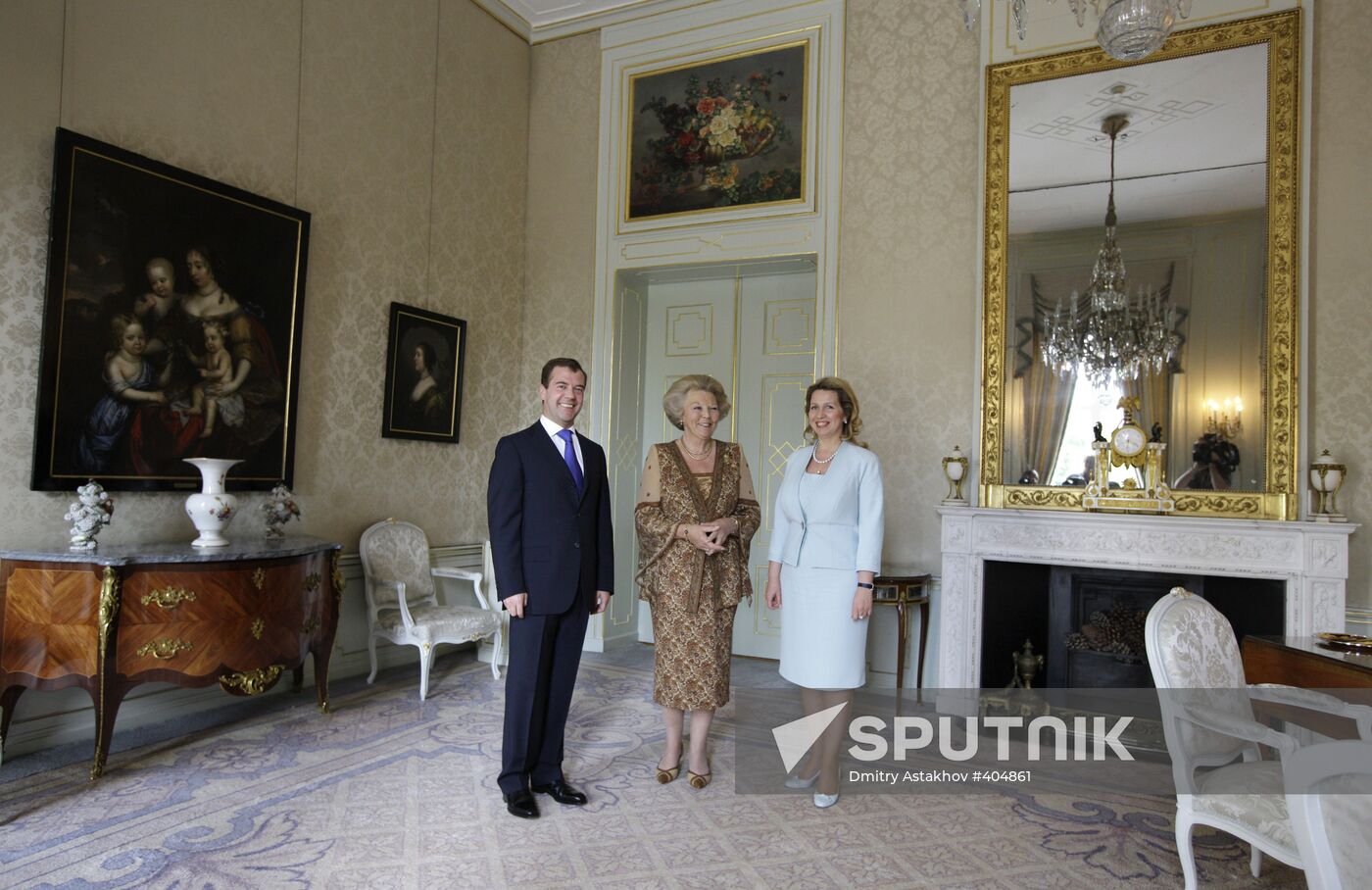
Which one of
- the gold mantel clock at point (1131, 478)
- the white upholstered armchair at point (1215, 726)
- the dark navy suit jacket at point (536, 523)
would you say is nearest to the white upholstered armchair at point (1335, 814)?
the white upholstered armchair at point (1215, 726)

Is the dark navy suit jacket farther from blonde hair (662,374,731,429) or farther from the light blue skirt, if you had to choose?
the light blue skirt

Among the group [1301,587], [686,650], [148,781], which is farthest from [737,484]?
[1301,587]

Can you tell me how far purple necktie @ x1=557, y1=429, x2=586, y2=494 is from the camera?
10.6 feet

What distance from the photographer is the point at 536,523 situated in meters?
3.10

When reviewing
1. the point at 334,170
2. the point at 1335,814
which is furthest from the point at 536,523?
the point at 334,170

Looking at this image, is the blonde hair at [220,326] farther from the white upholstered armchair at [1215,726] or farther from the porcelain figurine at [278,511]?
the white upholstered armchair at [1215,726]

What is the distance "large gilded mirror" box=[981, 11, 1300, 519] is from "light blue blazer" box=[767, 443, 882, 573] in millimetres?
1941

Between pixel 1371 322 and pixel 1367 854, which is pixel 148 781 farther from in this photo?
pixel 1371 322

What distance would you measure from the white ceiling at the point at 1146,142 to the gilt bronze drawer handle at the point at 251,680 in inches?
182

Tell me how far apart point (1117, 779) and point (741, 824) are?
6.02ft

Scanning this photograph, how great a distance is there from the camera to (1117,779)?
146 inches

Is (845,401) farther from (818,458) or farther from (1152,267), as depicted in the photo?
(1152,267)

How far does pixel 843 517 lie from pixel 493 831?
1.71 meters

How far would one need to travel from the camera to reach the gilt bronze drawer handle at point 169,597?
3.40 metres
